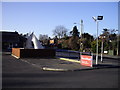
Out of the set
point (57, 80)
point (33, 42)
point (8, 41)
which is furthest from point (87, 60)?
point (8, 41)

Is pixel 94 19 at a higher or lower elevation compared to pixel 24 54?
higher

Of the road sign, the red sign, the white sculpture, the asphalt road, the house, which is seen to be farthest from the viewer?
the house

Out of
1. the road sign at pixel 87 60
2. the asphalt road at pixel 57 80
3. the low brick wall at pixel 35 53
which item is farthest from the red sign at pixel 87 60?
the low brick wall at pixel 35 53

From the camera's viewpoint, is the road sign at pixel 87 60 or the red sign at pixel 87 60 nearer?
the road sign at pixel 87 60

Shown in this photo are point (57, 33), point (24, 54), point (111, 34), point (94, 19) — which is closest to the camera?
point (94, 19)

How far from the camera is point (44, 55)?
36.2m

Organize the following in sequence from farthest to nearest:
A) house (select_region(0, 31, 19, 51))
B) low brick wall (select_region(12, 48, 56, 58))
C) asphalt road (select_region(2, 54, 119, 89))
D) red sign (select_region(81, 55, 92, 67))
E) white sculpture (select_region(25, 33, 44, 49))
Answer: house (select_region(0, 31, 19, 51)), white sculpture (select_region(25, 33, 44, 49)), low brick wall (select_region(12, 48, 56, 58)), red sign (select_region(81, 55, 92, 67)), asphalt road (select_region(2, 54, 119, 89))

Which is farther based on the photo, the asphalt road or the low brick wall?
the low brick wall

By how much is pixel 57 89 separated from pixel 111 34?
220ft

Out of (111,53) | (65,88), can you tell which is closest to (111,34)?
Answer: (111,53)

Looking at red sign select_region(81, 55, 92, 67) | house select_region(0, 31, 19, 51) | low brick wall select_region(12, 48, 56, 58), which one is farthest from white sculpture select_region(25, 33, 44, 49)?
house select_region(0, 31, 19, 51)

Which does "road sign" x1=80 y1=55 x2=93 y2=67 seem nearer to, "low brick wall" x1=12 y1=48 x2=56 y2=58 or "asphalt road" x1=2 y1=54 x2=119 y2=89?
"asphalt road" x1=2 y1=54 x2=119 y2=89

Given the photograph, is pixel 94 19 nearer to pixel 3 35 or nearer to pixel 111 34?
pixel 111 34

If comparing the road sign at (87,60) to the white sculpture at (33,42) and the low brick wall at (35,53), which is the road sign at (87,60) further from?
the white sculpture at (33,42)
